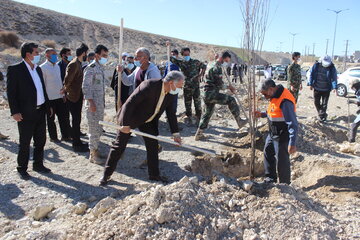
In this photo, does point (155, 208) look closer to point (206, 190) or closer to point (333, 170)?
point (206, 190)

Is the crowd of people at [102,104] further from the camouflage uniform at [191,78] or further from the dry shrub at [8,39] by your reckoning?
the dry shrub at [8,39]

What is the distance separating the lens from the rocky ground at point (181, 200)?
2674mm

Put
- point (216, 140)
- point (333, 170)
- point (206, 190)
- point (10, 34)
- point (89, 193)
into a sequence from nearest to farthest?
point (206, 190), point (89, 193), point (333, 170), point (216, 140), point (10, 34)

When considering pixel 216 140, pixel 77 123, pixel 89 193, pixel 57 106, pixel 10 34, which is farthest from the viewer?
pixel 10 34

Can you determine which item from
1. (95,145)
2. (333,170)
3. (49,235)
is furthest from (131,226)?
(333,170)

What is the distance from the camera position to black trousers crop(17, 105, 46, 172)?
3.97 m

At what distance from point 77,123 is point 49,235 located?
8.39 ft

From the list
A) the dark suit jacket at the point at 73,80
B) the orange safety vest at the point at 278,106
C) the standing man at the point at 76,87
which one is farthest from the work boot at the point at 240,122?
the dark suit jacket at the point at 73,80

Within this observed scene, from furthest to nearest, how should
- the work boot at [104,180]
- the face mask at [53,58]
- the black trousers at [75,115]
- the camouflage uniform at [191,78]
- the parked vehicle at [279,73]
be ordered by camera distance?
the parked vehicle at [279,73] < the camouflage uniform at [191,78] < the face mask at [53,58] < the black trousers at [75,115] < the work boot at [104,180]

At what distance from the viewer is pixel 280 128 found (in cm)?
378

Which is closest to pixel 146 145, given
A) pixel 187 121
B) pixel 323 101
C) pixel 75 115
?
pixel 75 115

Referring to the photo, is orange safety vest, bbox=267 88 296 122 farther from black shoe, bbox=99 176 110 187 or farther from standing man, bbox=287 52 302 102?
standing man, bbox=287 52 302 102

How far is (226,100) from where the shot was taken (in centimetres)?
591

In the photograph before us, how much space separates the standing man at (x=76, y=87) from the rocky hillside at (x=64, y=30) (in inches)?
1152
